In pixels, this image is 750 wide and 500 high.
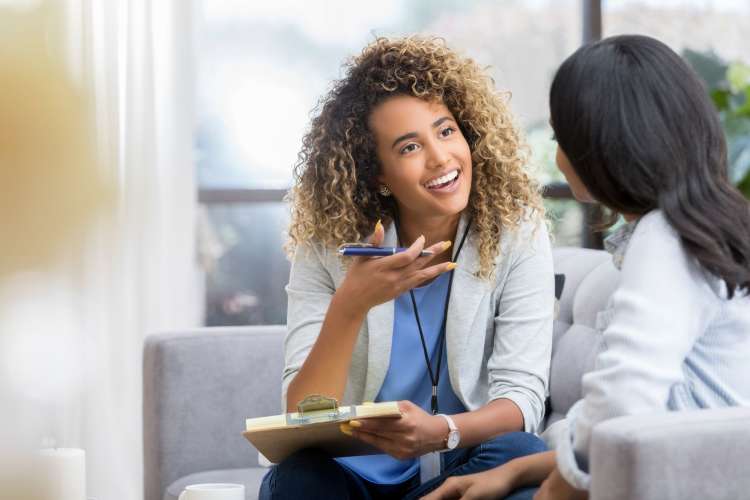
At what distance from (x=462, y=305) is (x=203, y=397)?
80 centimetres

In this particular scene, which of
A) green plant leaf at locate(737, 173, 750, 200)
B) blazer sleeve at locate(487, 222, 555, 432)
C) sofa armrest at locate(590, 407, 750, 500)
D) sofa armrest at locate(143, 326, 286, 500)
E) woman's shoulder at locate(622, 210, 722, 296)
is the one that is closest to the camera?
sofa armrest at locate(590, 407, 750, 500)

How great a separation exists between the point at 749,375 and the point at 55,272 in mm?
1034

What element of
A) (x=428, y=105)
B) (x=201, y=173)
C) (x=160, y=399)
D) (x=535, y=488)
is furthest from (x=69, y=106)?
(x=201, y=173)

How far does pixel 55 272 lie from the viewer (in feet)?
0.56

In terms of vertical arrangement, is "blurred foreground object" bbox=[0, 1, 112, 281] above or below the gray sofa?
above

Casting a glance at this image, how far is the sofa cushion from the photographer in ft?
6.41

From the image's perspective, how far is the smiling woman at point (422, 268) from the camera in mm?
1519

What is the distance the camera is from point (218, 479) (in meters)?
1.98

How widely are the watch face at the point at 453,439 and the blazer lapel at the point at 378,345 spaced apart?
218mm

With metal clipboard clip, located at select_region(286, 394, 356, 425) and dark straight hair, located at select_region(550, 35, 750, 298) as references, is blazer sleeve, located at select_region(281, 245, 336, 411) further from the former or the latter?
dark straight hair, located at select_region(550, 35, 750, 298)

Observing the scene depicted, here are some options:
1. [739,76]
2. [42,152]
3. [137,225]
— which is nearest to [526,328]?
[42,152]

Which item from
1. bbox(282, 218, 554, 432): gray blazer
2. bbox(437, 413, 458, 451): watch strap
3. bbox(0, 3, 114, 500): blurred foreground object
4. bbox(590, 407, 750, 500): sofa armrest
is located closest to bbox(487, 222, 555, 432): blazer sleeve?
bbox(282, 218, 554, 432): gray blazer

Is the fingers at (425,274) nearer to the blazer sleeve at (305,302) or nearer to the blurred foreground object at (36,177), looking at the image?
the blazer sleeve at (305,302)

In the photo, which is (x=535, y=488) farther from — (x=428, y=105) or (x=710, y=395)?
(x=428, y=105)
